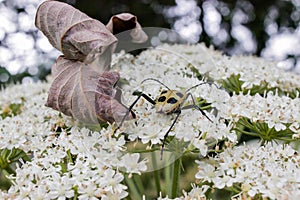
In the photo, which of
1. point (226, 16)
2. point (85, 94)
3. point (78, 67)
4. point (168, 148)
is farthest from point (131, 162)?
point (226, 16)

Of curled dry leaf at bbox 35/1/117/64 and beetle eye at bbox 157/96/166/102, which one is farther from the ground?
curled dry leaf at bbox 35/1/117/64

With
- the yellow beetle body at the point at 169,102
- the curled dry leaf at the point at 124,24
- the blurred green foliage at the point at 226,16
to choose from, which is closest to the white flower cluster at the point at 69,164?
the yellow beetle body at the point at 169,102

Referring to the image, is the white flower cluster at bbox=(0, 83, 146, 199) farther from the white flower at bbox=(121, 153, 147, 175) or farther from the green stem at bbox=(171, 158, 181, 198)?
the green stem at bbox=(171, 158, 181, 198)

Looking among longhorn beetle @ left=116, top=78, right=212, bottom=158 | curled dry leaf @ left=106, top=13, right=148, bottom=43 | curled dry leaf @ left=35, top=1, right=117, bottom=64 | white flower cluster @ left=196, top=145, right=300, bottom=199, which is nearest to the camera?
white flower cluster @ left=196, top=145, right=300, bottom=199

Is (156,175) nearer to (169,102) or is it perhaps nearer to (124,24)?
(169,102)

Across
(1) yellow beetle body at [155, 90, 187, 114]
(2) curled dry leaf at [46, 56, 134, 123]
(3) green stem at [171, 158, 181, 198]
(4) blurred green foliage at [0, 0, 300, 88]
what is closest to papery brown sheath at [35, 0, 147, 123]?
(2) curled dry leaf at [46, 56, 134, 123]

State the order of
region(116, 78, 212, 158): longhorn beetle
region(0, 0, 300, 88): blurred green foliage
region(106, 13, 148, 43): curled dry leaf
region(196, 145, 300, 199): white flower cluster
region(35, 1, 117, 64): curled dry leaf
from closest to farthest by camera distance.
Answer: region(196, 145, 300, 199): white flower cluster, region(116, 78, 212, 158): longhorn beetle, region(35, 1, 117, 64): curled dry leaf, region(106, 13, 148, 43): curled dry leaf, region(0, 0, 300, 88): blurred green foliage
